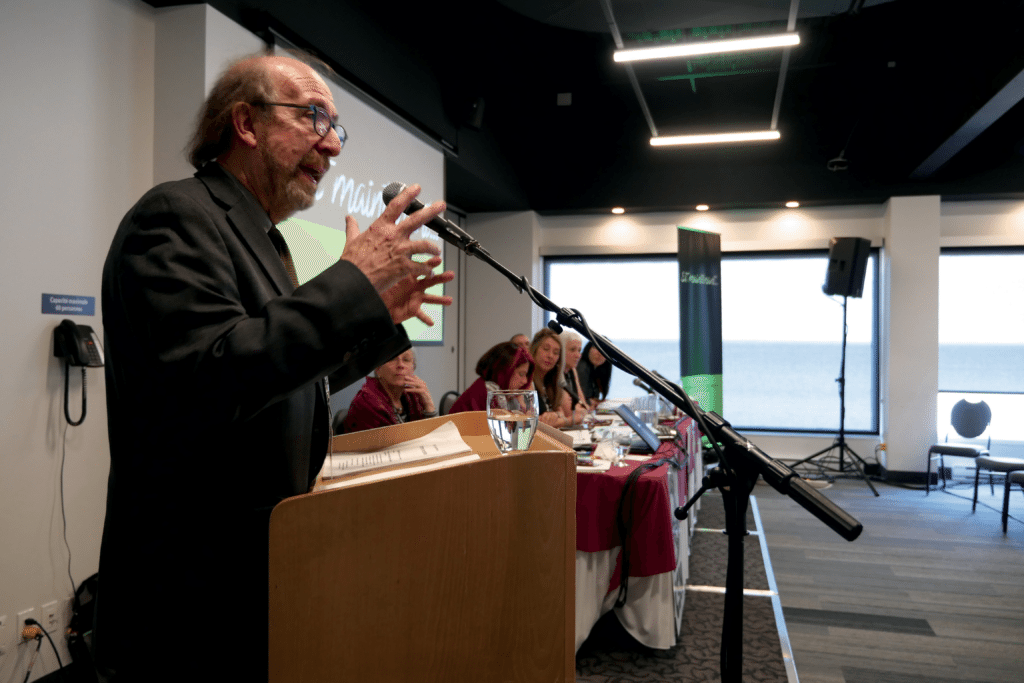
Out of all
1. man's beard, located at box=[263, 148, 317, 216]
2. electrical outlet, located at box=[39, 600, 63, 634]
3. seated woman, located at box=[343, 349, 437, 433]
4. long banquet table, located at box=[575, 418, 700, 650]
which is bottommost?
electrical outlet, located at box=[39, 600, 63, 634]

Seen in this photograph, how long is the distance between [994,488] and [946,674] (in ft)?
15.5

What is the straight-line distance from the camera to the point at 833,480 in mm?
6488

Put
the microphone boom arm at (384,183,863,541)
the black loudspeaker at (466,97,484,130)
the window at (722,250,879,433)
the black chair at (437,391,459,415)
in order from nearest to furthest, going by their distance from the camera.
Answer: the microphone boom arm at (384,183,863,541) < the black chair at (437,391,459,415) < the black loudspeaker at (466,97,484,130) < the window at (722,250,879,433)

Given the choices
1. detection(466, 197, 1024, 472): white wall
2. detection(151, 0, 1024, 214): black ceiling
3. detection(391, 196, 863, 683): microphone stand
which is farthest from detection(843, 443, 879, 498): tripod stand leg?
detection(391, 196, 863, 683): microphone stand

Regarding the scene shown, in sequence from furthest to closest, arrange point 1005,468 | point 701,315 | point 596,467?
point 701,315 < point 1005,468 < point 596,467

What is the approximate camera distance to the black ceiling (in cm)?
427

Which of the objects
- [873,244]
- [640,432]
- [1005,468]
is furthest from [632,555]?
[873,244]

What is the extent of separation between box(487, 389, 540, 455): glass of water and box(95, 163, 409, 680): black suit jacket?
0.28 metres

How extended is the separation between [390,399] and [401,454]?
7.36ft

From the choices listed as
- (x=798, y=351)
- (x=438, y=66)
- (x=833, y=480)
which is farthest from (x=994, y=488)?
(x=438, y=66)

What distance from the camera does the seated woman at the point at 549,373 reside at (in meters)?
4.10

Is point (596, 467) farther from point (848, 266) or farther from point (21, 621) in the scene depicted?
point (848, 266)

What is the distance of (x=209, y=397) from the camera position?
698mm

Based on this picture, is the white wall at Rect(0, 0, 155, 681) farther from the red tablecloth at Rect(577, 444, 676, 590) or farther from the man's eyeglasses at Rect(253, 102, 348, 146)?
the red tablecloth at Rect(577, 444, 676, 590)
